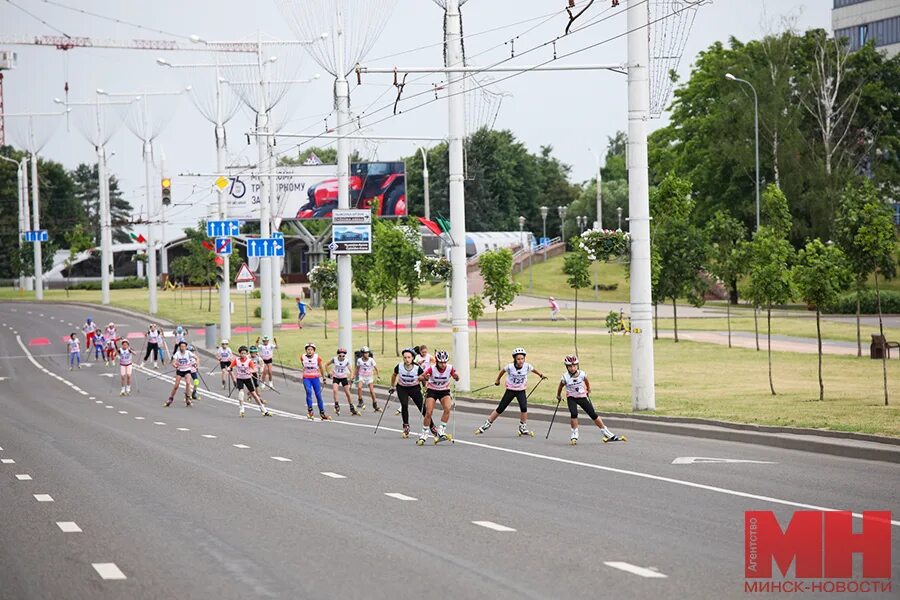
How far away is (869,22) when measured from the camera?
9944cm

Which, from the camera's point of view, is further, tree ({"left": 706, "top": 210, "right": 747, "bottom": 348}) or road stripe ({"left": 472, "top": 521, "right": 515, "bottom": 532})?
tree ({"left": 706, "top": 210, "right": 747, "bottom": 348})

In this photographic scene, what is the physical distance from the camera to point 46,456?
2258 cm

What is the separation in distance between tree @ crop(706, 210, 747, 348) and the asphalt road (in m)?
30.0

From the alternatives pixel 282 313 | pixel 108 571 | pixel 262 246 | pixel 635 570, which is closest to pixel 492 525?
pixel 635 570

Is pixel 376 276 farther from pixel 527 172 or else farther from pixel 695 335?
pixel 527 172

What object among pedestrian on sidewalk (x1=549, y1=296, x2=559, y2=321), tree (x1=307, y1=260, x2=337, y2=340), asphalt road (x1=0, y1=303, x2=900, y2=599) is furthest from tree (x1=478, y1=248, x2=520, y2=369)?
pedestrian on sidewalk (x1=549, y1=296, x2=559, y2=321)

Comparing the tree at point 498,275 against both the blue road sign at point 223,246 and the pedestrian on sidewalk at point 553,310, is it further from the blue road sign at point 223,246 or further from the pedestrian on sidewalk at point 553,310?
the pedestrian on sidewalk at point 553,310

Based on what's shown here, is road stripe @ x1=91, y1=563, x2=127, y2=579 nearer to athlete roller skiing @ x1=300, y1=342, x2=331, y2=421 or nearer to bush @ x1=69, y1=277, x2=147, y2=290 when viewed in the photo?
athlete roller skiing @ x1=300, y1=342, x2=331, y2=421

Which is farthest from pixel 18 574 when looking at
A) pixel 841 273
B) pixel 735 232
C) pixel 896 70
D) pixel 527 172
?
pixel 527 172

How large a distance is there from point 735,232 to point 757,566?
1977 inches

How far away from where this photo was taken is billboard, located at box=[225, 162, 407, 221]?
94500 millimetres

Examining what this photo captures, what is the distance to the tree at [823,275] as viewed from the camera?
3134 centimetres

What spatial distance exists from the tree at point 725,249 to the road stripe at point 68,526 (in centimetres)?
4170

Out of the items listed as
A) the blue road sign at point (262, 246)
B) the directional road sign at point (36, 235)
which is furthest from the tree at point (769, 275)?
the directional road sign at point (36, 235)
